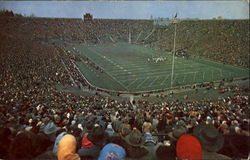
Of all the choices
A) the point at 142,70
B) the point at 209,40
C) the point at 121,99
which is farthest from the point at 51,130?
the point at 142,70

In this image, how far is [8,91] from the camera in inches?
343

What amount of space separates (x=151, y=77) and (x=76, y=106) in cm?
938

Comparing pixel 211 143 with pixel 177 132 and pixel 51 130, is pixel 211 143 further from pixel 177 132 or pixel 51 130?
pixel 51 130

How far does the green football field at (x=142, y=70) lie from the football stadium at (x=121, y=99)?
0.48 ft

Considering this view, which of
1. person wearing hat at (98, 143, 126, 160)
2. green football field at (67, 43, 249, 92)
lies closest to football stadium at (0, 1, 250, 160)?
person wearing hat at (98, 143, 126, 160)

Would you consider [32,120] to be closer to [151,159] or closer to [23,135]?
[23,135]

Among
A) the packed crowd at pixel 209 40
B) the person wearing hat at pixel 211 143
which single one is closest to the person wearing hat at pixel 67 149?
the person wearing hat at pixel 211 143

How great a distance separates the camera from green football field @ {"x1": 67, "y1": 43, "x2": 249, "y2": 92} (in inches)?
536

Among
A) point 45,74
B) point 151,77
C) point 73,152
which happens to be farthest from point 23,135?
point 151,77

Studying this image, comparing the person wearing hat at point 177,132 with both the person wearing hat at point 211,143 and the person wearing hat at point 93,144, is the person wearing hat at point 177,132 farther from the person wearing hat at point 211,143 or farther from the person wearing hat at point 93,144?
the person wearing hat at point 93,144

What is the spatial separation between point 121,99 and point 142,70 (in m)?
8.14

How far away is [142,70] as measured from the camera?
18688 millimetres

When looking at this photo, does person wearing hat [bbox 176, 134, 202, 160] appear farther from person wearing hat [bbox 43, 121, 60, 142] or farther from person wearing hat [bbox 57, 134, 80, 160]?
person wearing hat [bbox 43, 121, 60, 142]

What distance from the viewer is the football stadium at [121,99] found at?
5227mm
